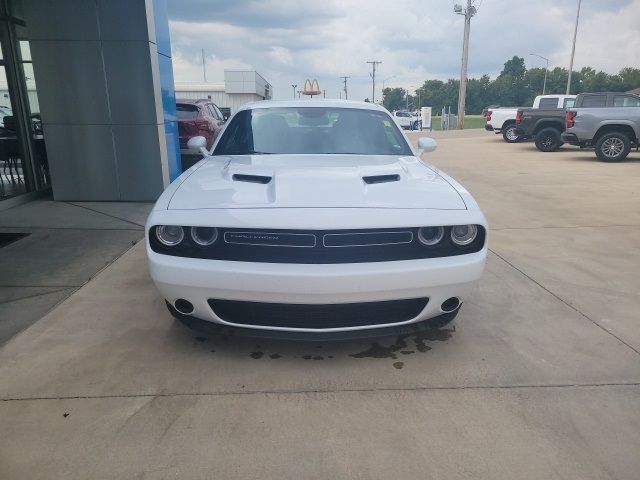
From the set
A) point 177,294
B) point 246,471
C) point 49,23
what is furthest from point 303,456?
point 49,23

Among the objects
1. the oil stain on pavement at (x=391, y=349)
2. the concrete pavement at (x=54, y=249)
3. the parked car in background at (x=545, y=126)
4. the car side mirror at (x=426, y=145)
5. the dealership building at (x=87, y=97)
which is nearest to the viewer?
the oil stain on pavement at (x=391, y=349)

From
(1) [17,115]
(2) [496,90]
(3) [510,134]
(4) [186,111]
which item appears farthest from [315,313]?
(2) [496,90]

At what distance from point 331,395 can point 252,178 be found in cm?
140

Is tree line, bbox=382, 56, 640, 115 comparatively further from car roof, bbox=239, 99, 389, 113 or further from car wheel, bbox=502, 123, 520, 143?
car roof, bbox=239, 99, 389, 113

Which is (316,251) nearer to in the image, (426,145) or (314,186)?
(314,186)

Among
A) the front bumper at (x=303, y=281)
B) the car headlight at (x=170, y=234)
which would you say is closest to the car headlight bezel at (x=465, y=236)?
the front bumper at (x=303, y=281)

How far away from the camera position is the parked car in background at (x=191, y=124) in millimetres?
10773

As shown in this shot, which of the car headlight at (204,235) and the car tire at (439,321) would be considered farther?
the car tire at (439,321)

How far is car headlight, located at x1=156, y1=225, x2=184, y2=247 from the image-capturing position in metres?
2.75

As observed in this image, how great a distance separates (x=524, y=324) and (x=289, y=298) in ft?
6.02

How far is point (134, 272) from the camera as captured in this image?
14.6 feet

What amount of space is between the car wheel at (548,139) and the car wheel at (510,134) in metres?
4.17

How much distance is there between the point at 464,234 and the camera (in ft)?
9.37

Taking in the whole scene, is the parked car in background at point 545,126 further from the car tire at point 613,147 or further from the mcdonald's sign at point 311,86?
the mcdonald's sign at point 311,86
